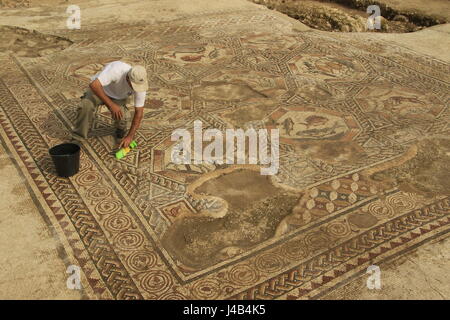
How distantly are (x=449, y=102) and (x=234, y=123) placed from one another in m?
2.37

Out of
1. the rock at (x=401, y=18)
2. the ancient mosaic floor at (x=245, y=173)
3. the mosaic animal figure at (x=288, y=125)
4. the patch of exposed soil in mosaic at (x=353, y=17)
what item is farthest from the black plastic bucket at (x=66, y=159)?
the rock at (x=401, y=18)

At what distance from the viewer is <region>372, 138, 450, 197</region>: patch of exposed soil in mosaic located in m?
3.29

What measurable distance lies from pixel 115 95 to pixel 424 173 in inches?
103

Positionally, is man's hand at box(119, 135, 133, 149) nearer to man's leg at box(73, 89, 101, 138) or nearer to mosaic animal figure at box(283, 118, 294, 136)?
man's leg at box(73, 89, 101, 138)

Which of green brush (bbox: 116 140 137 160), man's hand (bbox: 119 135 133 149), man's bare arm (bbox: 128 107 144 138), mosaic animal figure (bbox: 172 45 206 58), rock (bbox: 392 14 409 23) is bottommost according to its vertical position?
green brush (bbox: 116 140 137 160)

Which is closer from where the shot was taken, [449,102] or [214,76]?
[449,102]

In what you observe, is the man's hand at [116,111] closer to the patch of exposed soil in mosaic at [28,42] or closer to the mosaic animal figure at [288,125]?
the mosaic animal figure at [288,125]

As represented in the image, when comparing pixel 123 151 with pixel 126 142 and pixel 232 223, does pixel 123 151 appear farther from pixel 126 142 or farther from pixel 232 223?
pixel 232 223

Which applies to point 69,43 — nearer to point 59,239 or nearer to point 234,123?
point 234,123

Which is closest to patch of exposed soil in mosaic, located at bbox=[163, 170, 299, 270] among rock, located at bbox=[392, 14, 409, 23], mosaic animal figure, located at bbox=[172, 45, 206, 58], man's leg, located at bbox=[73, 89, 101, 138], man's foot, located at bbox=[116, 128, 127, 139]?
man's foot, located at bbox=[116, 128, 127, 139]

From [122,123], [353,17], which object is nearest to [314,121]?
[122,123]

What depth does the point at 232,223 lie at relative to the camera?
291cm

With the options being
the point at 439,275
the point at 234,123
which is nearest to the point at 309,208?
the point at 439,275
